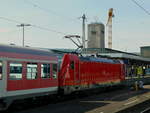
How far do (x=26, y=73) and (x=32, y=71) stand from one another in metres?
0.59

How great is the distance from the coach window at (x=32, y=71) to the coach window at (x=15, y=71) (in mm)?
663

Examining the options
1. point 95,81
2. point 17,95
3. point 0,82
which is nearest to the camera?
point 0,82

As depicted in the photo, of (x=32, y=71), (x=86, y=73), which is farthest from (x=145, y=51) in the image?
(x=32, y=71)

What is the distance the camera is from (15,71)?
15.8 m

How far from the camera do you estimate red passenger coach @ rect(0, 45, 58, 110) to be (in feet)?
49.6

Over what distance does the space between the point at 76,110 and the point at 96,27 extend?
364 ft

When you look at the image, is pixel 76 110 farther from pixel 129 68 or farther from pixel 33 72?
pixel 129 68

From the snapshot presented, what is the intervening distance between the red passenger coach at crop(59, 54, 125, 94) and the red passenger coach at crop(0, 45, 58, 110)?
1435 mm

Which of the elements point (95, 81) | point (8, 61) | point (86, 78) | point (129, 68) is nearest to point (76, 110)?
point (8, 61)

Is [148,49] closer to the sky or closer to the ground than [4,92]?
closer to the sky

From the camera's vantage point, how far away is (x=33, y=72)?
56.0 ft

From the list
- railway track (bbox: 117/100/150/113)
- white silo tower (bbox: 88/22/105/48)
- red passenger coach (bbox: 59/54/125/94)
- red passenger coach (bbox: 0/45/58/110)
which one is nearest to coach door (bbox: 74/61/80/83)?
red passenger coach (bbox: 59/54/125/94)

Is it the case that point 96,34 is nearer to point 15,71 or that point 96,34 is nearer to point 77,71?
point 77,71

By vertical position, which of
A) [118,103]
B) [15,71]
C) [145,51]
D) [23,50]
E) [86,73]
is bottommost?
[118,103]
